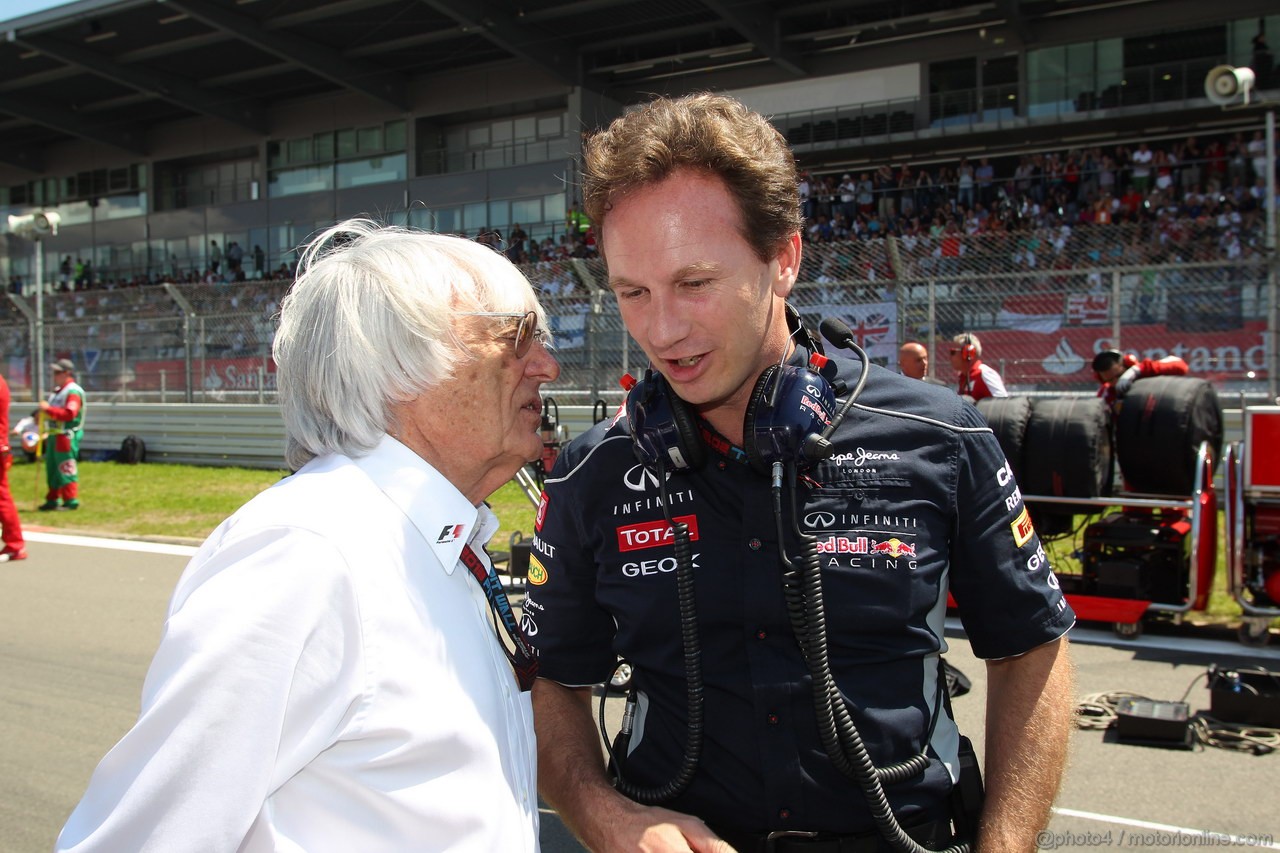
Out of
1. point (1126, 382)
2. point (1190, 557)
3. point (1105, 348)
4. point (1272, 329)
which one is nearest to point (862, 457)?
point (1190, 557)

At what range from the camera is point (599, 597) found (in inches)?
77.0

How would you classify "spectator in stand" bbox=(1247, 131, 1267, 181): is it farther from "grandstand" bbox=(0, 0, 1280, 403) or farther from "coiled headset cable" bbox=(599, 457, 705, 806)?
"coiled headset cable" bbox=(599, 457, 705, 806)

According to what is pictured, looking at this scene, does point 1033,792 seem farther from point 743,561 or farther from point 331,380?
point 331,380

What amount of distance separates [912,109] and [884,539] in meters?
27.3

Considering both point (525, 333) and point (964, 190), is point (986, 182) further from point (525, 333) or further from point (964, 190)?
point (525, 333)

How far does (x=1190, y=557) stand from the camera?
6.89m

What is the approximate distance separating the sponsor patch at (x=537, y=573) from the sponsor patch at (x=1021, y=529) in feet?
2.97

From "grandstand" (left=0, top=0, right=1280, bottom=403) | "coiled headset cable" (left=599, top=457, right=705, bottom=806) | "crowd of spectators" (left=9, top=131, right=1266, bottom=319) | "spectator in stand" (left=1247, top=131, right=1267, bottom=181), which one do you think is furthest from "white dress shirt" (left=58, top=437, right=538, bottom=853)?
"spectator in stand" (left=1247, top=131, right=1267, bottom=181)

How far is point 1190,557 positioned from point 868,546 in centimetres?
609

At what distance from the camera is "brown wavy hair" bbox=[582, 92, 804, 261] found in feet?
5.94

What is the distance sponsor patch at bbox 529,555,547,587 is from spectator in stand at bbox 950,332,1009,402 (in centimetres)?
782

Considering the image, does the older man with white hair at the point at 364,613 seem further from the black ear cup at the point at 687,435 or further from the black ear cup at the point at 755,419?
the black ear cup at the point at 755,419

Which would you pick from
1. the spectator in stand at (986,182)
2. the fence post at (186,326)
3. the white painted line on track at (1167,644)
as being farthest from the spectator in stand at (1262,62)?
the fence post at (186,326)

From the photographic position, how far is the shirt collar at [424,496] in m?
1.62
